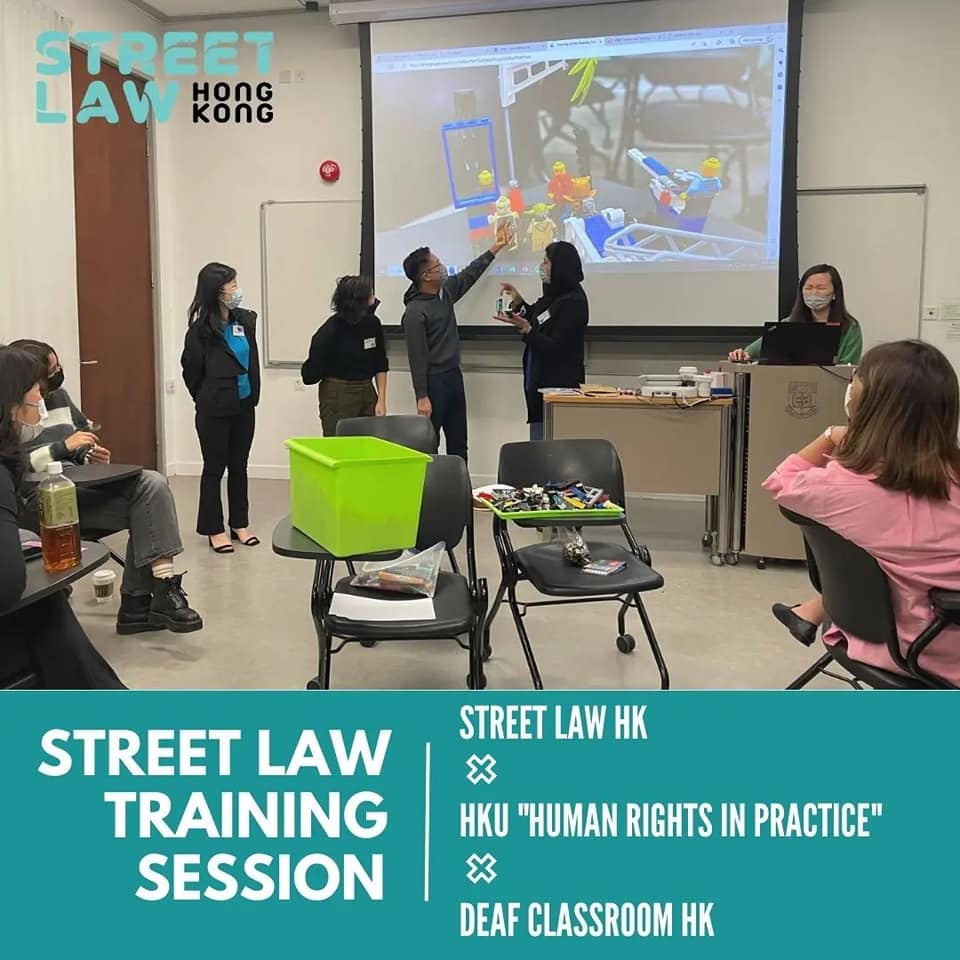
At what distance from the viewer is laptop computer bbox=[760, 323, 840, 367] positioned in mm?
4297

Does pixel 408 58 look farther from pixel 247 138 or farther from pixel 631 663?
pixel 631 663

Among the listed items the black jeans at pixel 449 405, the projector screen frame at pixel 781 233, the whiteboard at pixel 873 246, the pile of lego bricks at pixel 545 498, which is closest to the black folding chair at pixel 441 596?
the pile of lego bricks at pixel 545 498

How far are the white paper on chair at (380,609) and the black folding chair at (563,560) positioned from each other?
0.44 metres

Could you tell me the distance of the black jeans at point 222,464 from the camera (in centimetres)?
481

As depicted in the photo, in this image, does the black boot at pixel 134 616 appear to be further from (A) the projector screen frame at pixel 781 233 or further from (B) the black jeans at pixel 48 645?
(A) the projector screen frame at pixel 781 233

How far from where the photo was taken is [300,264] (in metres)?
6.80

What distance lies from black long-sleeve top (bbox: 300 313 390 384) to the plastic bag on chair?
262cm

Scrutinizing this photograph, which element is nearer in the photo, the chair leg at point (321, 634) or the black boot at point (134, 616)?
the chair leg at point (321, 634)

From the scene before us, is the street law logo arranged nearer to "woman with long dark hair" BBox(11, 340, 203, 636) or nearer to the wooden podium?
"woman with long dark hair" BBox(11, 340, 203, 636)

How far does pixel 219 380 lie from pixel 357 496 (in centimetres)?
256

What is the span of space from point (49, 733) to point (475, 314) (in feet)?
17.7

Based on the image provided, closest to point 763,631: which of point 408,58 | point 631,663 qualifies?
point 631,663

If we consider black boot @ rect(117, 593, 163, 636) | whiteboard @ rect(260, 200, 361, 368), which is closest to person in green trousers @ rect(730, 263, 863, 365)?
black boot @ rect(117, 593, 163, 636)

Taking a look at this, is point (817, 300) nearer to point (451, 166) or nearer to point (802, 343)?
point (802, 343)
